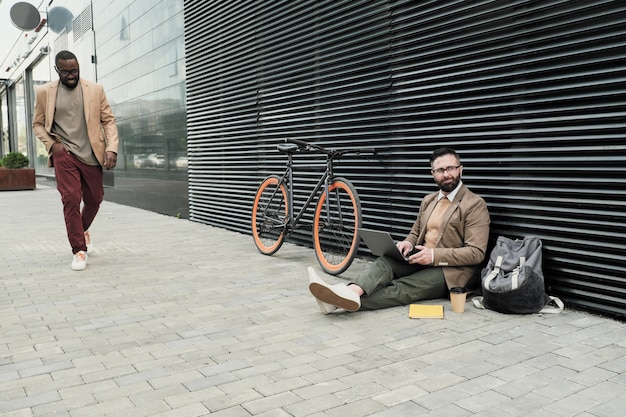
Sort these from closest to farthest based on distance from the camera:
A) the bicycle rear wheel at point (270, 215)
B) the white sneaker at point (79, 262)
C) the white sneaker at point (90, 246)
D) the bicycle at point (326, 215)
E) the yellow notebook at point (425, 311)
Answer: the yellow notebook at point (425, 311) → the bicycle at point (326, 215) → the white sneaker at point (79, 262) → the bicycle rear wheel at point (270, 215) → the white sneaker at point (90, 246)

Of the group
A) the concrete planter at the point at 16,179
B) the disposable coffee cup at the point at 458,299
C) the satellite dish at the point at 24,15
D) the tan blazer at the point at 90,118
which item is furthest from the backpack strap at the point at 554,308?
the satellite dish at the point at 24,15

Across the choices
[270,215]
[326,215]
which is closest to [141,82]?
[270,215]

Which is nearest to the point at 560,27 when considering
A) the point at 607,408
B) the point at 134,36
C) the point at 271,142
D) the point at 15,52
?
the point at 607,408

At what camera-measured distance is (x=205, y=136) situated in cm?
998

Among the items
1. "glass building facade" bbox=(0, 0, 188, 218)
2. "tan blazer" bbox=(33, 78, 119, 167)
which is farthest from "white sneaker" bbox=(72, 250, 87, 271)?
"glass building facade" bbox=(0, 0, 188, 218)

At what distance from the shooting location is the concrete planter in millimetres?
22000

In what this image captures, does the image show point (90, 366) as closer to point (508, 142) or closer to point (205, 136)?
point (508, 142)

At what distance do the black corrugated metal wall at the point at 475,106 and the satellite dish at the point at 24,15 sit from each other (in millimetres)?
22659

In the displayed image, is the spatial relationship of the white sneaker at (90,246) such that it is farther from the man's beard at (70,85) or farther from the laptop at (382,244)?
the laptop at (382,244)

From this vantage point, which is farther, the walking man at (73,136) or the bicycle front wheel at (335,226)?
the walking man at (73,136)

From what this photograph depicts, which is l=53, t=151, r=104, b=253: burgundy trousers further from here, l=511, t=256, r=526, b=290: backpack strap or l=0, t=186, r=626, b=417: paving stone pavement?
l=511, t=256, r=526, b=290: backpack strap

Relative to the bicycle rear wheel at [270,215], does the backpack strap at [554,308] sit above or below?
below

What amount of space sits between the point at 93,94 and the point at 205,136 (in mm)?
3639

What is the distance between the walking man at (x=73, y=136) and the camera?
20.3 ft
